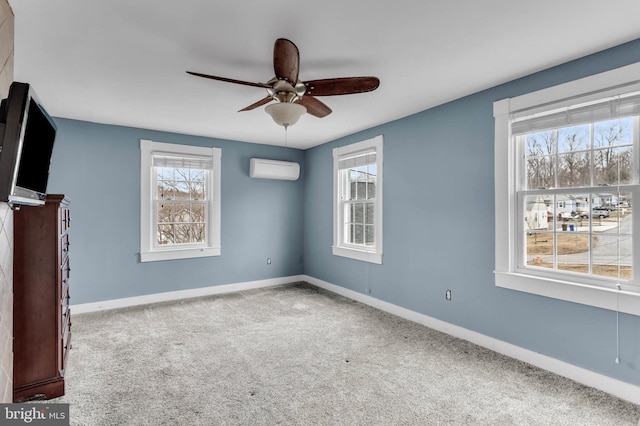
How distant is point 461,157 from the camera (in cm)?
333

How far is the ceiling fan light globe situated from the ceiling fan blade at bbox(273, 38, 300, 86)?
166 mm

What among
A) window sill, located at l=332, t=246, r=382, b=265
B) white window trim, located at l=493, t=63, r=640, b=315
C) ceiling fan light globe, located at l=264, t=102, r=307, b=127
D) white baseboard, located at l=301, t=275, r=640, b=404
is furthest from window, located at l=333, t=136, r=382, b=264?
ceiling fan light globe, located at l=264, t=102, r=307, b=127

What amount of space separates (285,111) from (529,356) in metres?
2.79

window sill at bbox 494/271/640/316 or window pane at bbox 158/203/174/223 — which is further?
window pane at bbox 158/203/174/223

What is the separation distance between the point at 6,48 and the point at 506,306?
4.00m

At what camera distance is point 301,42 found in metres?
2.25

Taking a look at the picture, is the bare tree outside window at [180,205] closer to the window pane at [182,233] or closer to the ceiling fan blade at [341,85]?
the window pane at [182,233]

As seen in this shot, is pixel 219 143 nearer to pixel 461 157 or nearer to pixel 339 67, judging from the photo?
pixel 339 67

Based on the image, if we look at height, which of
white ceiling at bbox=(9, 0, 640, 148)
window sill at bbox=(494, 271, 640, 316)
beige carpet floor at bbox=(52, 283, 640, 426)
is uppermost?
white ceiling at bbox=(9, 0, 640, 148)

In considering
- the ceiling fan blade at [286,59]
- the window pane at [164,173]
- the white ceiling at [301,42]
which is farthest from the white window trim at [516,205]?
the window pane at [164,173]

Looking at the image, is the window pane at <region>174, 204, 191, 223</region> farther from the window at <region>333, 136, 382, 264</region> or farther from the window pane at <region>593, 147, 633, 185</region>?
the window pane at <region>593, 147, 633, 185</region>

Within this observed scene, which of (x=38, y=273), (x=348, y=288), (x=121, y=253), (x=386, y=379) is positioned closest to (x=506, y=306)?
(x=386, y=379)

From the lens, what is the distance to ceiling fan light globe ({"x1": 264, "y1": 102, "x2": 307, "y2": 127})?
89.1 inches

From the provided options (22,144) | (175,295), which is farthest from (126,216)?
(22,144)
